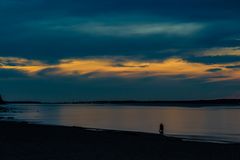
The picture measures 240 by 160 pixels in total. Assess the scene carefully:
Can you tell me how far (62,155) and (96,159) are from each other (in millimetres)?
1835

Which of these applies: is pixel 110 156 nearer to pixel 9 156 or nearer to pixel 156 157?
pixel 156 157

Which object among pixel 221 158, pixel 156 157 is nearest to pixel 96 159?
pixel 156 157

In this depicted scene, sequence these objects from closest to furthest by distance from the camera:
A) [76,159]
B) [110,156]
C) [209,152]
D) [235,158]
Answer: [76,159], [110,156], [235,158], [209,152]

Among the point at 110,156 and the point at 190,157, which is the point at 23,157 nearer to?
the point at 110,156

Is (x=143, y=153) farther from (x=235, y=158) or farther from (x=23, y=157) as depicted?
(x=23, y=157)

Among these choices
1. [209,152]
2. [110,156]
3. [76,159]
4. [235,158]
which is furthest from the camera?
[209,152]

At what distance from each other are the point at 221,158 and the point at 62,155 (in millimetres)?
7175

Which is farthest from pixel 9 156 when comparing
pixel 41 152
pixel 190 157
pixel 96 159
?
pixel 190 157

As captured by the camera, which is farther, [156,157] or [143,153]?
[143,153]

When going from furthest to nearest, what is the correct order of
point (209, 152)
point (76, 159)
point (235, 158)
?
point (209, 152)
point (235, 158)
point (76, 159)

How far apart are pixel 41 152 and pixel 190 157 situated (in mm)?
6759

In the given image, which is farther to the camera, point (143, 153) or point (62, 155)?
point (143, 153)

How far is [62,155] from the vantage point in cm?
1698

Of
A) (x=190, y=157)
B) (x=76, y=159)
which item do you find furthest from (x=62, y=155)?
(x=190, y=157)
